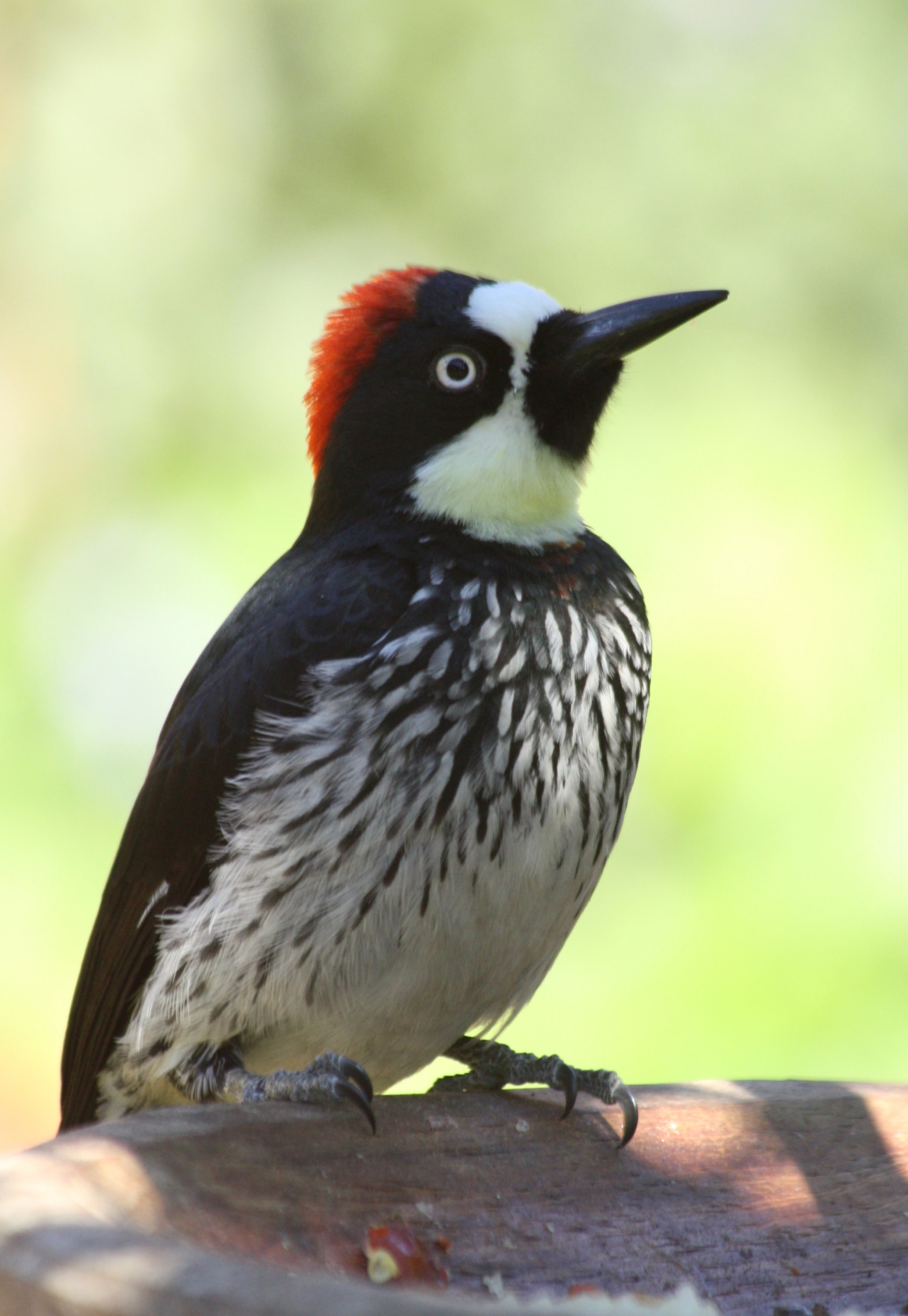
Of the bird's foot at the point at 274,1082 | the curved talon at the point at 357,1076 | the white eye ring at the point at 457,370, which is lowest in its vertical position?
the bird's foot at the point at 274,1082

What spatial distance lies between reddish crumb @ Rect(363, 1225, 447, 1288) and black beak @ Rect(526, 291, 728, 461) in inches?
55.3

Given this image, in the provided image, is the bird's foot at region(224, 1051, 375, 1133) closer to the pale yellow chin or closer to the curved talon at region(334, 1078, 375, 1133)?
the curved talon at region(334, 1078, 375, 1133)

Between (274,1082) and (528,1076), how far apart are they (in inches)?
20.0

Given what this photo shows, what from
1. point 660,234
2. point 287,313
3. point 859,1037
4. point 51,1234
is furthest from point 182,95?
point 51,1234

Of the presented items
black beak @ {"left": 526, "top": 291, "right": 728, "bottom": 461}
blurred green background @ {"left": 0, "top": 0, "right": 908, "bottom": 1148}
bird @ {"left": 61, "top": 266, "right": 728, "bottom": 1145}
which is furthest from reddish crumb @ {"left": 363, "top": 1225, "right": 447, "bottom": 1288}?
blurred green background @ {"left": 0, "top": 0, "right": 908, "bottom": 1148}

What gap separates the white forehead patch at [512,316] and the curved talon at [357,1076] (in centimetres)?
118

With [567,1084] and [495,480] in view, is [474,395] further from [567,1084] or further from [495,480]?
[567,1084]

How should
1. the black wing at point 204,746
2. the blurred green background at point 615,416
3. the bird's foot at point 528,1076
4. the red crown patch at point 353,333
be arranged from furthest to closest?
the blurred green background at point 615,416 < the red crown patch at point 353,333 < the black wing at point 204,746 < the bird's foot at point 528,1076

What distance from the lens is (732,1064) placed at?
4.98 metres

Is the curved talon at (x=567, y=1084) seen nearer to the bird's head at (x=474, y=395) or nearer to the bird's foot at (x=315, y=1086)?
the bird's foot at (x=315, y=1086)

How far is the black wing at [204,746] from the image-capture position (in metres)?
2.51

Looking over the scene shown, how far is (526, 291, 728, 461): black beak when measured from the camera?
2.62m

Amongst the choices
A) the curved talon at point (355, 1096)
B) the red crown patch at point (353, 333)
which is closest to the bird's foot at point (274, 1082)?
the curved talon at point (355, 1096)

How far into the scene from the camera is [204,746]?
104 inches
